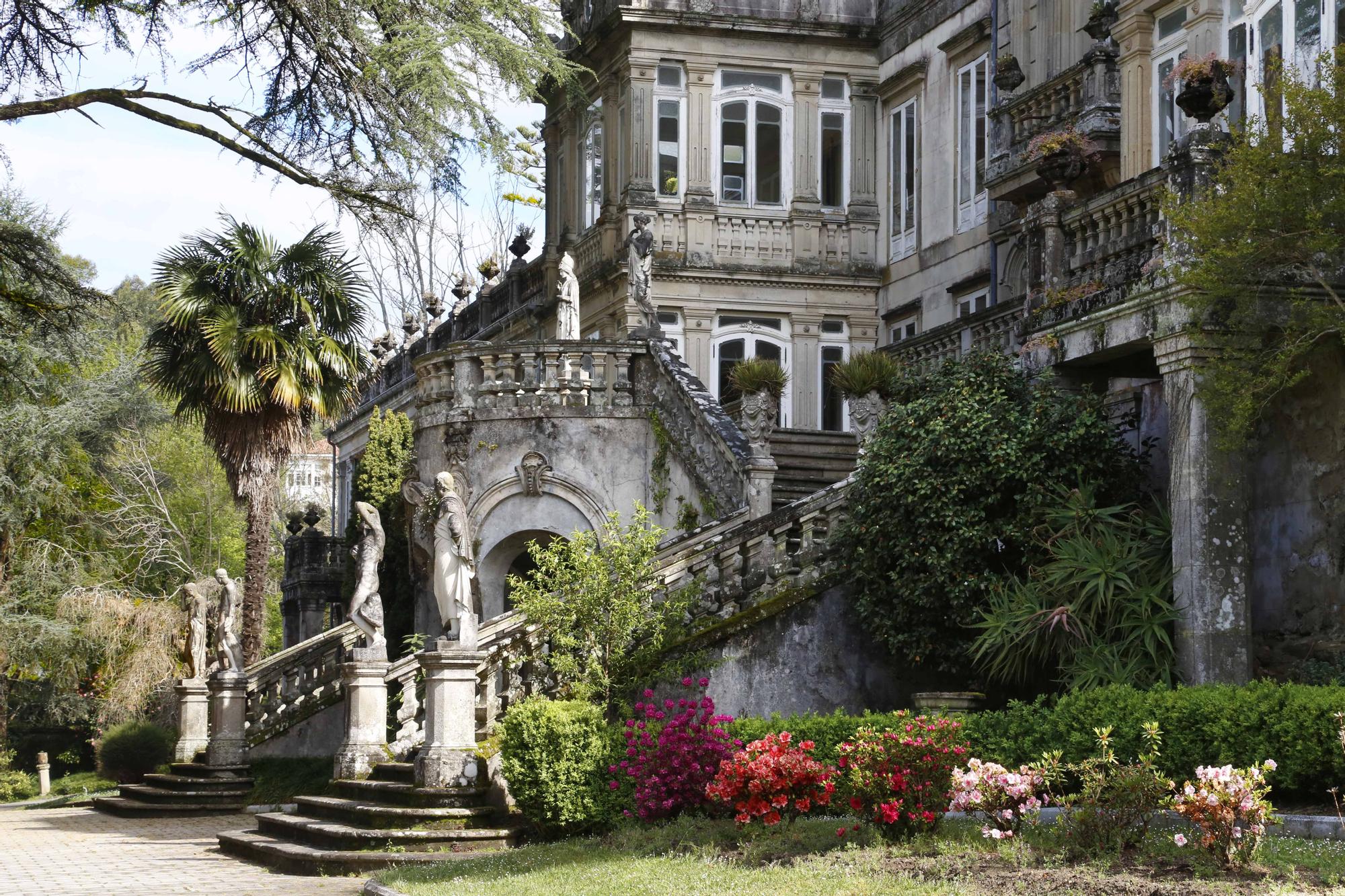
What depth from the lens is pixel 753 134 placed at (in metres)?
26.7

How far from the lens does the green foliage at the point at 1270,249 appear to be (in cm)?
1217

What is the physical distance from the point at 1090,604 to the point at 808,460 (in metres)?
8.22

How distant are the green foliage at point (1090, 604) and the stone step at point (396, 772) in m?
5.92

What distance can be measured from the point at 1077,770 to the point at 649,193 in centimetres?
1612

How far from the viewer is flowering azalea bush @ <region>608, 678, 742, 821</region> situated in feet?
44.3

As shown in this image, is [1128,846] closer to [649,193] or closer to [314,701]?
[314,701]

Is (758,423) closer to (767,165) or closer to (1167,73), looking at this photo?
(1167,73)

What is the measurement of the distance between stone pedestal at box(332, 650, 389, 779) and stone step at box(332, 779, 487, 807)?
3.08ft

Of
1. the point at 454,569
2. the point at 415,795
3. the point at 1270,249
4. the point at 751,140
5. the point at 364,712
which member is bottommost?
the point at 415,795

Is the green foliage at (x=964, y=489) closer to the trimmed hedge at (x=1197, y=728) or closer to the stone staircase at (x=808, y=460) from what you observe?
the trimmed hedge at (x=1197, y=728)

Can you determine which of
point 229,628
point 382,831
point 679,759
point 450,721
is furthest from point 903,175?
point 679,759

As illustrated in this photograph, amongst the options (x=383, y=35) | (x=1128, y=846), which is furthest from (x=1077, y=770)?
(x=383, y=35)

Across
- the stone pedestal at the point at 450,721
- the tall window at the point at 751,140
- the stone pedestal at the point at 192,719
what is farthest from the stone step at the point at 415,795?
the tall window at the point at 751,140

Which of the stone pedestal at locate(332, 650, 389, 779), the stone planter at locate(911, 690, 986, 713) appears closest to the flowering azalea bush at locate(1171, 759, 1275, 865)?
the stone planter at locate(911, 690, 986, 713)
